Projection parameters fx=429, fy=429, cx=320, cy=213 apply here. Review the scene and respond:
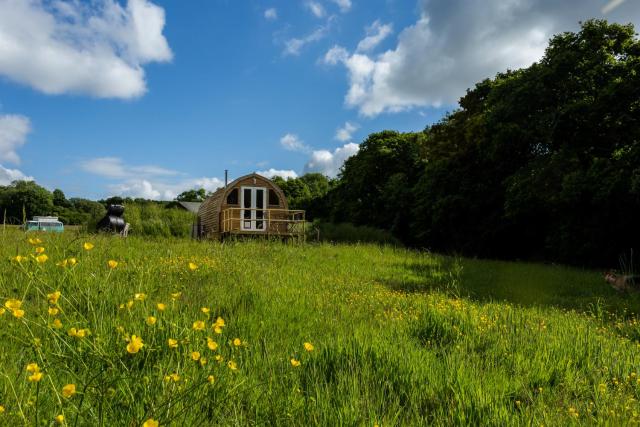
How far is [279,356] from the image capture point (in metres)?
3.59

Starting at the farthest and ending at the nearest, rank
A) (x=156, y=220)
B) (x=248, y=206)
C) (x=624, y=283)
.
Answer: (x=248, y=206), (x=156, y=220), (x=624, y=283)

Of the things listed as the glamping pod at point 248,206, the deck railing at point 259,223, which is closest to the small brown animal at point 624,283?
the deck railing at point 259,223

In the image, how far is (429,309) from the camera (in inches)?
211

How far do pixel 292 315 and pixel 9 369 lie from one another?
279cm

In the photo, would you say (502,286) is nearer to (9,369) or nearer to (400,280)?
(400,280)

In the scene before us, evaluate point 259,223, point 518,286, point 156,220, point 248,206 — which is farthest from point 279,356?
point 259,223

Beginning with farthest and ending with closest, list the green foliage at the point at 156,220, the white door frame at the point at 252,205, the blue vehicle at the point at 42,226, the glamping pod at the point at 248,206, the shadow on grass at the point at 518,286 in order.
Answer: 1. the white door frame at the point at 252,205
2. the glamping pod at the point at 248,206
3. the green foliage at the point at 156,220
4. the blue vehicle at the point at 42,226
5. the shadow on grass at the point at 518,286

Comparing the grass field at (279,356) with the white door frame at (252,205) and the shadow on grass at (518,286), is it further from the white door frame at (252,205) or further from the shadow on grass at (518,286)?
the white door frame at (252,205)

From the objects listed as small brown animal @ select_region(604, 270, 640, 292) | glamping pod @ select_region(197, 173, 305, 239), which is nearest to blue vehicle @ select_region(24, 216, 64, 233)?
glamping pod @ select_region(197, 173, 305, 239)

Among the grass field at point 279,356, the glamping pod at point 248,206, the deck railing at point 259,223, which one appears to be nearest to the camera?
the grass field at point 279,356

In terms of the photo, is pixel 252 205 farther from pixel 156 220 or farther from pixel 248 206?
pixel 156 220

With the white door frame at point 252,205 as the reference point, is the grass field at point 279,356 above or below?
below

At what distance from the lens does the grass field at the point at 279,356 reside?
2.39m

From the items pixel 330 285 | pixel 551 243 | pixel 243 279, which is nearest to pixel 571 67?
pixel 551 243
